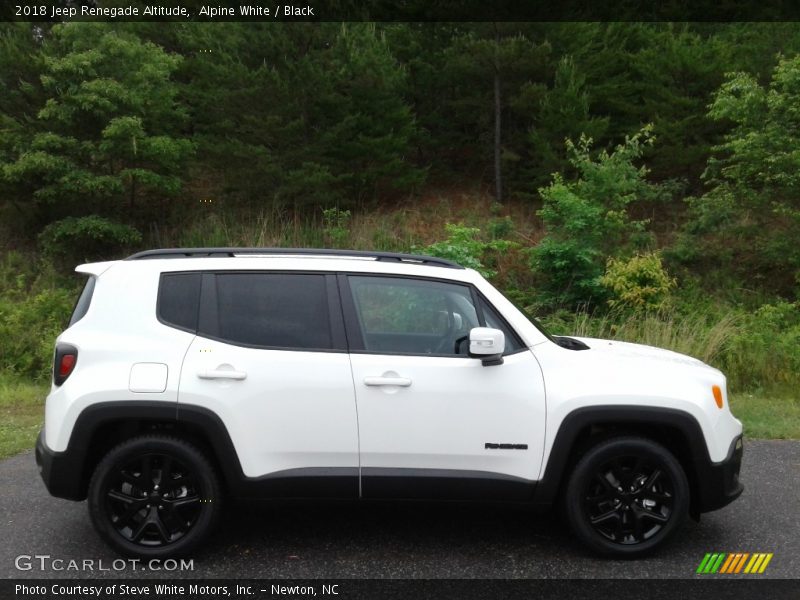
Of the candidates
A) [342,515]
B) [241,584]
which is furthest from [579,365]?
[241,584]

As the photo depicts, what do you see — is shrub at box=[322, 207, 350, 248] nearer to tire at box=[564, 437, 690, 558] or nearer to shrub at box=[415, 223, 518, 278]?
shrub at box=[415, 223, 518, 278]

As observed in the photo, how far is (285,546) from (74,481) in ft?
4.30

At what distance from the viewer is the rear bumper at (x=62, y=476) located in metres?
4.42

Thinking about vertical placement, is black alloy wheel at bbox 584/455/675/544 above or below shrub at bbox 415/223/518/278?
below

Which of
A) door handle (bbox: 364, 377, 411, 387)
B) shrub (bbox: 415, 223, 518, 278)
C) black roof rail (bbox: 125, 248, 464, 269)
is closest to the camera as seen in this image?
door handle (bbox: 364, 377, 411, 387)

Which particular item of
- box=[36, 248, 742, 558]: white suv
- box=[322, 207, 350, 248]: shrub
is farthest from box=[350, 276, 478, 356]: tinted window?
box=[322, 207, 350, 248]: shrub

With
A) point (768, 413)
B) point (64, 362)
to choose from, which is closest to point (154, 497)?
point (64, 362)

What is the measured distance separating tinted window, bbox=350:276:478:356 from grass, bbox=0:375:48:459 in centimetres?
444

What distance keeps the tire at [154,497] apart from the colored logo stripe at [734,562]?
9.47 feet

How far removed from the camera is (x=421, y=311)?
191 inches

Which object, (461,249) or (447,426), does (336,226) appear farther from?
(447,426)

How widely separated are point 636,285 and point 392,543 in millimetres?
10430

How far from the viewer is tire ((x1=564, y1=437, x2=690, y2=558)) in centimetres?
448

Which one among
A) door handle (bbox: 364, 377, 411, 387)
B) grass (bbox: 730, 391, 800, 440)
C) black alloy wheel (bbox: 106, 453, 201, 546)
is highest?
door handle (bbox: 364, 377, 411, 387)
